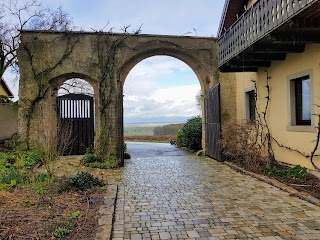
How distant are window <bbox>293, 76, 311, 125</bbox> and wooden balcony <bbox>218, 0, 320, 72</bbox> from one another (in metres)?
0.85

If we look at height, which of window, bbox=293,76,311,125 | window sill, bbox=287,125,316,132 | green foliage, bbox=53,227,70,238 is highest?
window, bbox=293,76,311,125

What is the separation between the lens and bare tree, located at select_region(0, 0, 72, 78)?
13586 mm

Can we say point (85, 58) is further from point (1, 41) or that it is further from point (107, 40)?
point (1, 41)

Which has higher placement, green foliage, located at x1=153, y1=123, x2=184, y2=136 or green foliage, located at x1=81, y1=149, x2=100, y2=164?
green foliage, located at x1=153, y1=123, x2=184, y2=136

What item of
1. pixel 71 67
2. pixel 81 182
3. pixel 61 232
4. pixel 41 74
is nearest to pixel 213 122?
pixel 71 67

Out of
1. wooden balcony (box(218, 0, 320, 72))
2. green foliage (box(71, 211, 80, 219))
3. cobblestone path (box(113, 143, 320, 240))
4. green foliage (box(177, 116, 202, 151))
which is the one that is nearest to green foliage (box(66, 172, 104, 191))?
cobblestone path (box(113, 143, 320, 240))

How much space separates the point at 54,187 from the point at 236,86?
8.56m

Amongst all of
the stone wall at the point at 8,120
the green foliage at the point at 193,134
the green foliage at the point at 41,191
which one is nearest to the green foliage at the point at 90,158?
the stone wall at the point at 8,120

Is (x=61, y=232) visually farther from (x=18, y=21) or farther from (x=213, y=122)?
(x=18, y=21)

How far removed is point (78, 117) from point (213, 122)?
213 inches

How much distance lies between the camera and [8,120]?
41.2ft

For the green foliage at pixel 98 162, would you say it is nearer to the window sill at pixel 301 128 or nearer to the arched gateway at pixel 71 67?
the arched gateway at pixel 71 67

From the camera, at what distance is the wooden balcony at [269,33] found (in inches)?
229

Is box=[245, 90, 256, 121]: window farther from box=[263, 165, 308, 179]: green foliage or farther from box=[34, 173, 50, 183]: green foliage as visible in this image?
box=[34, 173, 50, 183]: green foliage
